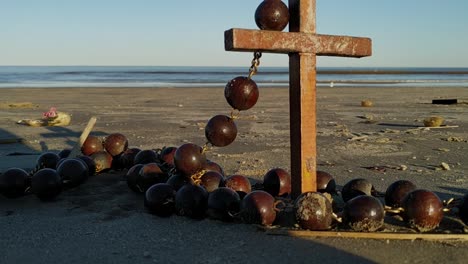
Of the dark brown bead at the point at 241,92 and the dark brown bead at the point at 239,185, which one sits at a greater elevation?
the dark brown bead at the point at 241,92

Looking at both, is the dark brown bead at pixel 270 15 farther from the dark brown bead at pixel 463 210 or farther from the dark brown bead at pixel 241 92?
the dark brown bead at pixel 463 210

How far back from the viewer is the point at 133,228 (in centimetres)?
418

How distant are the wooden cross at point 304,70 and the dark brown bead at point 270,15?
5.4 inches

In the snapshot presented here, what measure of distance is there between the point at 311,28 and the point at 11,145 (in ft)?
22.8

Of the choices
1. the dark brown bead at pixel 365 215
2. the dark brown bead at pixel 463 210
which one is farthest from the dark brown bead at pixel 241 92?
the dark brown bead at pixel 463 210

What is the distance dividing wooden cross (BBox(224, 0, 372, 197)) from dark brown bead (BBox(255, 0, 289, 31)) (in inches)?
5.4

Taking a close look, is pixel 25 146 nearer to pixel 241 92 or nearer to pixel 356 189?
pixel 241 92

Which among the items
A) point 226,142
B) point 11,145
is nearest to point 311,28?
point 226,142

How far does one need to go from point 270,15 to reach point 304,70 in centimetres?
56

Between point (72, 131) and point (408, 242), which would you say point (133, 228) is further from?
point (72, 131)

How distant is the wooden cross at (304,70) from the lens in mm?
4234


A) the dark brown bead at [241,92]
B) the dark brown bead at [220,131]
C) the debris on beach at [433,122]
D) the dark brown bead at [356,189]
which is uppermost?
the dark brown bead at [241,92]

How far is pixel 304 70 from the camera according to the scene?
4.29 metres

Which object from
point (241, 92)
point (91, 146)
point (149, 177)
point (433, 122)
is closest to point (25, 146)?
point (91, 146)
